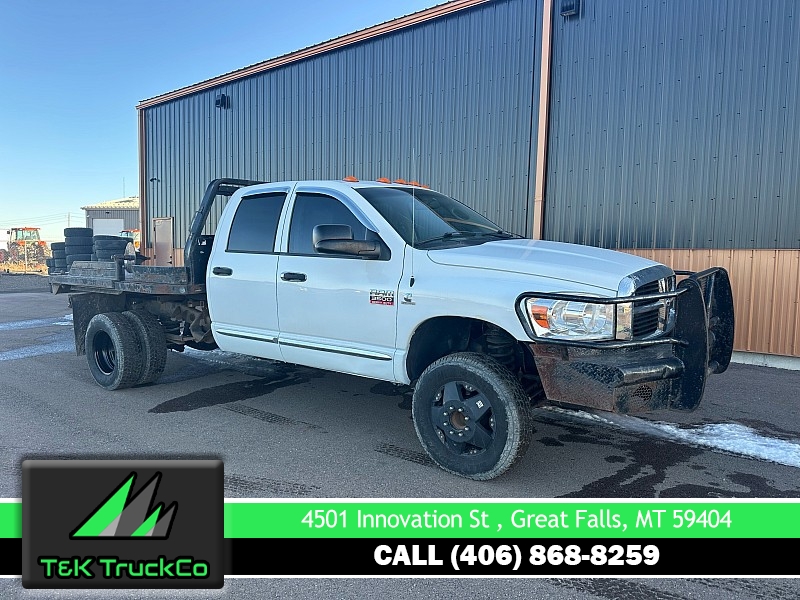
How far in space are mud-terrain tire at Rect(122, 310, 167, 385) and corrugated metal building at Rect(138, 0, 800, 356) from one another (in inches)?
243

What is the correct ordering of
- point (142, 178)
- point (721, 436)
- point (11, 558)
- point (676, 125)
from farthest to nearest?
point (142, 178), point (676, 125), point (721, 436), point (11, 558)

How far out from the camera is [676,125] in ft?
28.1

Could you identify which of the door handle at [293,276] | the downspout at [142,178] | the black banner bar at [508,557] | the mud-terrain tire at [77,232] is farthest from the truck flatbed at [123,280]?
the downspout at [142,178]

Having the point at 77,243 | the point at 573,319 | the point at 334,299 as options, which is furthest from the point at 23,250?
the point at 573,319

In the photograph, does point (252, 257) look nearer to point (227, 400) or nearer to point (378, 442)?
point (227, 400)

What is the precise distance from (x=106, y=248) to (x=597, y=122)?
734 cm

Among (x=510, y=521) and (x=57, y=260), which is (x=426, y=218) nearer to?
(x=510, y=521)

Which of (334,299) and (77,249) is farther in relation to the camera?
(77,249)

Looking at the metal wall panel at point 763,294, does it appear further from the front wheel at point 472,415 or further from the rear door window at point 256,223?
the rear door window at point 256,223

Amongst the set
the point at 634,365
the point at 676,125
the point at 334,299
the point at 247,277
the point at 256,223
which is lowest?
the point at 634,365

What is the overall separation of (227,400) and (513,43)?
764cm

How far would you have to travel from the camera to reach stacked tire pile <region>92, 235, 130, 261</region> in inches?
303

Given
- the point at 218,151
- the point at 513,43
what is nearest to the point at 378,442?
the point at 513,43

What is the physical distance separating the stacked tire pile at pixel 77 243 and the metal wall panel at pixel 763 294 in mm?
8406
